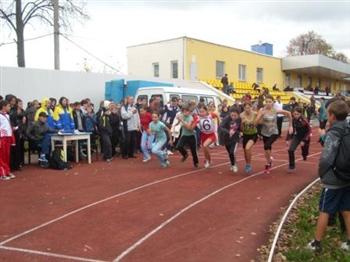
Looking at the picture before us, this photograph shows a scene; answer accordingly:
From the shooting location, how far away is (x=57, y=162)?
12992mm

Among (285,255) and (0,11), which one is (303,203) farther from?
(0,11)

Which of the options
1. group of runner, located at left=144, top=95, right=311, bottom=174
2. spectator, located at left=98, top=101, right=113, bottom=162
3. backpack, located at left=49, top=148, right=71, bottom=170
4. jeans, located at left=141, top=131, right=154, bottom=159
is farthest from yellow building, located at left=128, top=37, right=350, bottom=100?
group of runner, located at left=144, top=95, right=311, bottom=174

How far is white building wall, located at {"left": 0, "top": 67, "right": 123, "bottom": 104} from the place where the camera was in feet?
57.2

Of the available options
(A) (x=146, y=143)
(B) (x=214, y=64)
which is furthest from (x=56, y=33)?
(B) (x=214, y=64)

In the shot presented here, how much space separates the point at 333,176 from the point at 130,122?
1018cm

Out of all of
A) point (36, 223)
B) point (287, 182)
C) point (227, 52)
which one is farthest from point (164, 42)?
point (36, 223)

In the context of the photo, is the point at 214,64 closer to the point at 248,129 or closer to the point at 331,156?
the point at 248,129

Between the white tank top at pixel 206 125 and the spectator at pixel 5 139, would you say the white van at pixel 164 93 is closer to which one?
the white tank top at pixel 206 125

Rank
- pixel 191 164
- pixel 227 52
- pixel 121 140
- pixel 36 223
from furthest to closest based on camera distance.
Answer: pixel 227 52, pixel 121 140, pixel 191 164, pixel 36 223

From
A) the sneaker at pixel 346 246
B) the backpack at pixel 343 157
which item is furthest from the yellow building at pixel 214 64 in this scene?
the backpack at pixel 343 157

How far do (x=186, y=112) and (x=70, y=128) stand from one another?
3.62m

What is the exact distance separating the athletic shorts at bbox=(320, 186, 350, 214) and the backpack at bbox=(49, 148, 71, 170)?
8.43m

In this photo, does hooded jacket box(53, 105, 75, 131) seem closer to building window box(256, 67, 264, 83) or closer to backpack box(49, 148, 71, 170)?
backpack box(49, 148, 71, 170)

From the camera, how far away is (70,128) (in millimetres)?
14188
